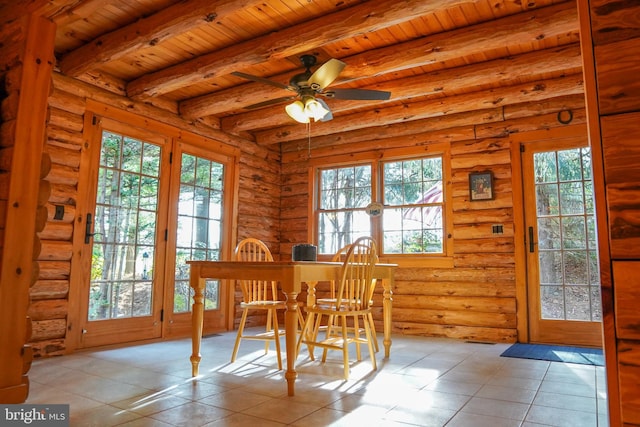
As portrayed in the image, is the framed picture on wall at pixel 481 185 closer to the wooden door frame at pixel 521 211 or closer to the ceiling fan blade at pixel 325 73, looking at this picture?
the wooden door frame at pixel 521 211

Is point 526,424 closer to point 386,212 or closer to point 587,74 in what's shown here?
point 587,74

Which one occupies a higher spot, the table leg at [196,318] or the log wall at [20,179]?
the log wall at [20,179]

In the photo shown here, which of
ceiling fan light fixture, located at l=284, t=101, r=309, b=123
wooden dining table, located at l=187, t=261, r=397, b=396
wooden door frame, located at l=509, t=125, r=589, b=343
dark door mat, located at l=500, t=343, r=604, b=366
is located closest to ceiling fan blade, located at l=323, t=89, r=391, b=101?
ceiling fan light fixture, located at l=284, t=101, r=309, b=123

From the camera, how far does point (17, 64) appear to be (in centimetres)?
233

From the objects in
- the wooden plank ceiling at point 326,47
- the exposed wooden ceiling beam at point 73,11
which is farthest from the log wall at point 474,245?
the exposed wooden ceiling beam at point 73,11

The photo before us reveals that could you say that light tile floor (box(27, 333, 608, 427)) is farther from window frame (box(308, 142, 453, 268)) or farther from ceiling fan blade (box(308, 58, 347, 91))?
ceiling fan blade (box(308, 58, 347, 91))

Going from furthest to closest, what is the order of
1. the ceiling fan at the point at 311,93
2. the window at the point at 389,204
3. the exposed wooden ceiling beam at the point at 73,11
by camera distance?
the window at the point at 389,204
the ceiling fan at the point at 311,93
the exposed wooden ceiling beam at the point at 73,11

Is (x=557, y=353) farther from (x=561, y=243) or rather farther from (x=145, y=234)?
(x=145, y=234)

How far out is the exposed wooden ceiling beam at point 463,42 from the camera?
10.3 ft

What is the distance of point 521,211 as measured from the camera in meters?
4.74

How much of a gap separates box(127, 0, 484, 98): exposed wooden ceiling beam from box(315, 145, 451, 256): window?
2.39 m

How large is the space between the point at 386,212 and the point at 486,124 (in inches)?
63.2

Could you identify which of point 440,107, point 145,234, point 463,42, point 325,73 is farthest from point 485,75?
point 145,234

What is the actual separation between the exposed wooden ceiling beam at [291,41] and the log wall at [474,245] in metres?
2.37
